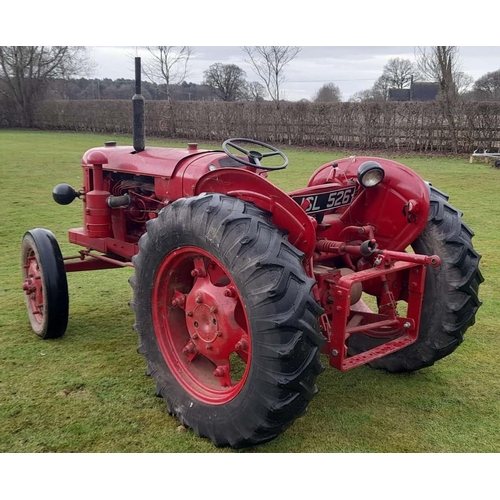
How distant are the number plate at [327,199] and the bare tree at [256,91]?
24.3 meters

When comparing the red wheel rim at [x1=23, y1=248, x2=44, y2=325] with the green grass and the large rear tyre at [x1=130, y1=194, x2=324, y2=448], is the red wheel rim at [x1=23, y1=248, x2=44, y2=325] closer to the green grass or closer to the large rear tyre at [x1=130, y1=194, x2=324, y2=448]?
the green grass

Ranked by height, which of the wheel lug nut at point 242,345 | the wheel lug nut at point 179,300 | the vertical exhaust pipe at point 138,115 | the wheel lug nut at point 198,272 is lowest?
the wheel lug nut at point 242,345

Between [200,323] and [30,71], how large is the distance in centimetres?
3051

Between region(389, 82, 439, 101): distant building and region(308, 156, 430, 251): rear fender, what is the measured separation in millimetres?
18389

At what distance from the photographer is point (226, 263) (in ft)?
8.38

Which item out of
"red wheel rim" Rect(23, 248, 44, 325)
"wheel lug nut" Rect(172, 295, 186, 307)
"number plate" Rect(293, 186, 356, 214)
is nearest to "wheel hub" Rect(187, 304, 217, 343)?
"wheel lug nut" Rect(172, 295, 186, 307)

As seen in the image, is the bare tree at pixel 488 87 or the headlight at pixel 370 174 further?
the bare tree at pixel 488 87

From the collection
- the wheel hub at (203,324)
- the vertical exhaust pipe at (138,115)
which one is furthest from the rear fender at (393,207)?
the vertical exhaust pipe at (138,115)

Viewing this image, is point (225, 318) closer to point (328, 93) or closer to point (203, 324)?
point (203, 324)

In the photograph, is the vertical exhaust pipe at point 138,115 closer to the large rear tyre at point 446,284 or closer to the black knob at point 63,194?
the black knob at point 63,194

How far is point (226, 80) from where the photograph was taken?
30562mm

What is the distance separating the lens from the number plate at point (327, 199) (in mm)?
3141

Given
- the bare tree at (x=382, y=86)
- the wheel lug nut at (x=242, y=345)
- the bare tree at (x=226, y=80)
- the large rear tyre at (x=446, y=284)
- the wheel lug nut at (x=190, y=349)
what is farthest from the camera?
the bare tree at (x=226, y=80)

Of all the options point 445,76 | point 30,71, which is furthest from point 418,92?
point 30,71
